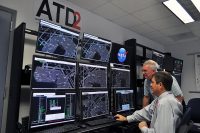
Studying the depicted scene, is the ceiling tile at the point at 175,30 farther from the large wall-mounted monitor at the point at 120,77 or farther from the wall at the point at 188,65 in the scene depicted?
the large wall-mounted monitor at the point at 120,77

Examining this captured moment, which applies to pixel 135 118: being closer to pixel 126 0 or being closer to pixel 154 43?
pixel 126 0

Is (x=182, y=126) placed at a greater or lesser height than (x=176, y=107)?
lesser

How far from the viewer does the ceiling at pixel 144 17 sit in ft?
9.44

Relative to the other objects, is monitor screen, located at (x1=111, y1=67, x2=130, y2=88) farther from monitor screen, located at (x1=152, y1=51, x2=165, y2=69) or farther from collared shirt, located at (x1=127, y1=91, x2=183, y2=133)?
monitor screen, located at (x1=152, y1=51, x2=165, y2=69)

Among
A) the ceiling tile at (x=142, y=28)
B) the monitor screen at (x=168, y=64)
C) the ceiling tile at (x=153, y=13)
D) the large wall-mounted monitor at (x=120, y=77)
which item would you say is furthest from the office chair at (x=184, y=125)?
the monitor screen at (x=168, y=64)

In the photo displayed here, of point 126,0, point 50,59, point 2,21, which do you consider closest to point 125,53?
point 126,0

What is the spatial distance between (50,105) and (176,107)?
3.76 feet

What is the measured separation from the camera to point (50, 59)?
1705mm

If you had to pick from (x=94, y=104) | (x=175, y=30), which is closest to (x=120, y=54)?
(x=94, y=104)

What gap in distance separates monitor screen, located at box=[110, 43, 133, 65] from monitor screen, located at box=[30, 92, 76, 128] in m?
1.20

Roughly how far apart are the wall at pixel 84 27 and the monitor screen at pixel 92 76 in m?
0.75

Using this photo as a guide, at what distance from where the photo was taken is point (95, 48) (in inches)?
91.1

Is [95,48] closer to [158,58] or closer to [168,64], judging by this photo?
[158,58]

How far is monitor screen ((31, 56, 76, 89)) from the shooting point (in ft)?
5.18
